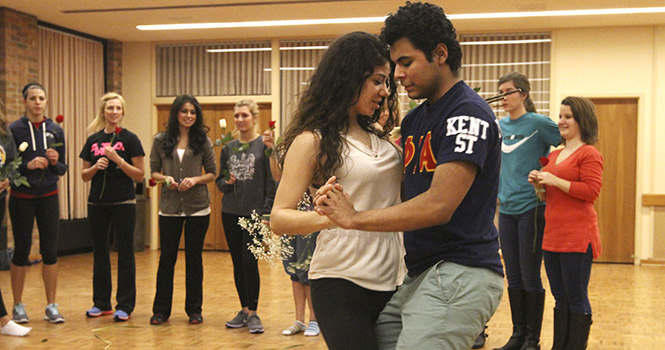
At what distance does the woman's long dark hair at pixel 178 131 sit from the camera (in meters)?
5.56

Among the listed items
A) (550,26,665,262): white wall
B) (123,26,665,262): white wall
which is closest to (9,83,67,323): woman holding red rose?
(123,26,665,262): white wall

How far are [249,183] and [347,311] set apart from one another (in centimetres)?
328

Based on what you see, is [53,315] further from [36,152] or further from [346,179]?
[346,179]

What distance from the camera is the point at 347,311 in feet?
6.91

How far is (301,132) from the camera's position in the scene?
2236 mm

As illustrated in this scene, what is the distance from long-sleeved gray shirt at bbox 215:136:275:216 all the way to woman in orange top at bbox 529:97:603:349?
2019 millimetres

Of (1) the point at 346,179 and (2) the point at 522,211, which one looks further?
(2) the point at 522,211

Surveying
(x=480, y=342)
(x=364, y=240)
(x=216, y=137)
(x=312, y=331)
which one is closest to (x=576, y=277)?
(x=480, y=342)

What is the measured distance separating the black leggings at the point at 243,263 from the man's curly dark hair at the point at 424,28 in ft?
10.8

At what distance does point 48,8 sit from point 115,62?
2322 mm

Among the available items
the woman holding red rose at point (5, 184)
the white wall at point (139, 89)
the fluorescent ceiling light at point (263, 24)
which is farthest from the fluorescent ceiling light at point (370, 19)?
the woman holding red rose at point (5, 184)

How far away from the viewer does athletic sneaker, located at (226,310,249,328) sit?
5367 mm

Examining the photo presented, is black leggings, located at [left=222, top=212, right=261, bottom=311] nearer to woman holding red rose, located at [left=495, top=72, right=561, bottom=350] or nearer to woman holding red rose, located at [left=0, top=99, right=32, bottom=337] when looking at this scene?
woman holding red rose, located at [left=0, top=99, right=32, bottom=337]

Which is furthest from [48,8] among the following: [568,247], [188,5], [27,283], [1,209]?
[568,247]
